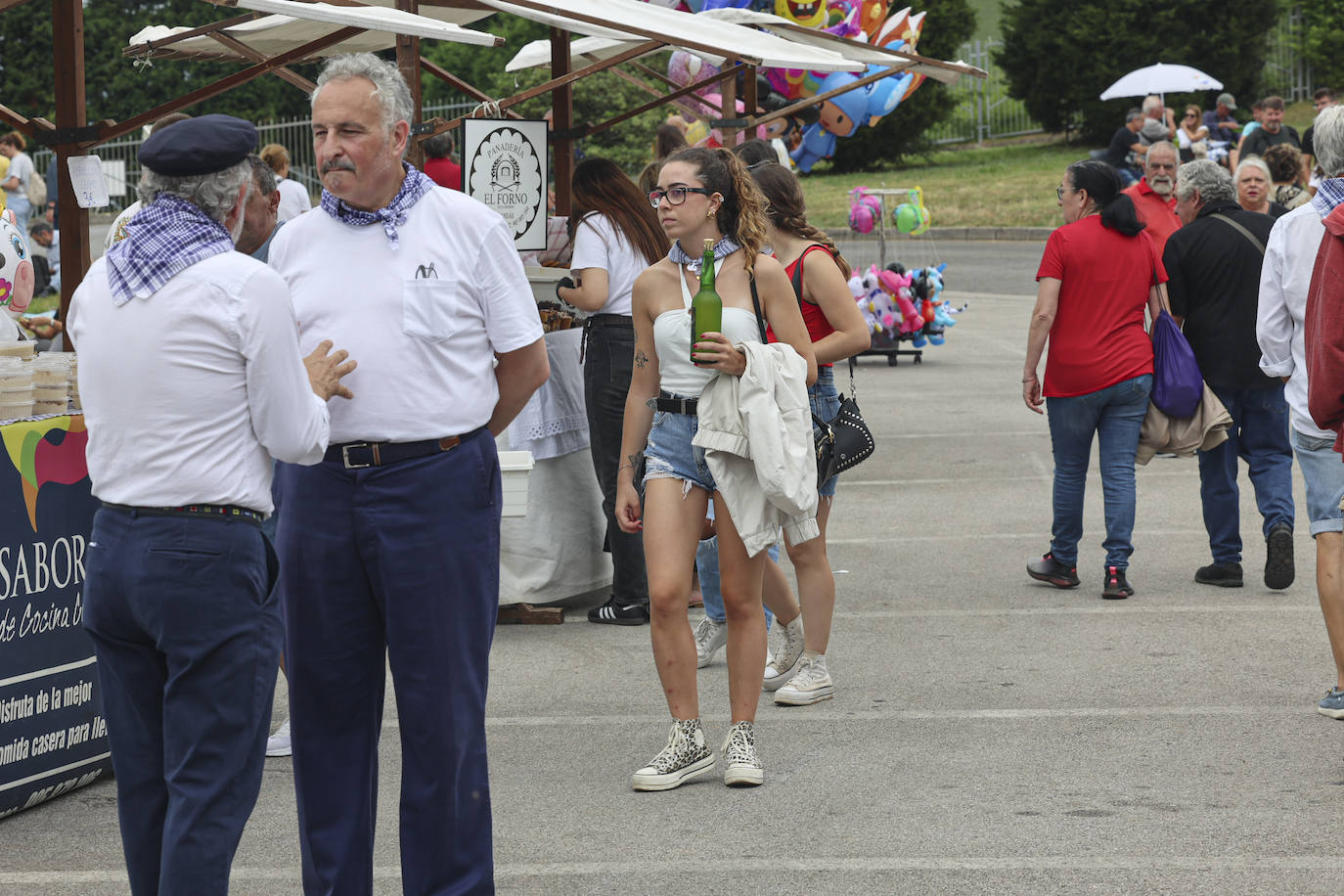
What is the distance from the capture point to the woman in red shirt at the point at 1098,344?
7.54 m

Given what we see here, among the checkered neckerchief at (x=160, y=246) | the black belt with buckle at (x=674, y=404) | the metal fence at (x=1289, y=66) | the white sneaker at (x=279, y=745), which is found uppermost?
the metal fence at (x=1289, y=66)

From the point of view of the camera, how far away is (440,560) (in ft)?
12.1

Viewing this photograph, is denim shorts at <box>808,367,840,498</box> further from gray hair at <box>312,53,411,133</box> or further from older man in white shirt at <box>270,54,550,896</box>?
gray hair at <box>312,53,411,133</box>

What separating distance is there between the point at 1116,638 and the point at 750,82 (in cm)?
655

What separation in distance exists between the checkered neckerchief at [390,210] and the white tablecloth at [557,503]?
3681 millimetres

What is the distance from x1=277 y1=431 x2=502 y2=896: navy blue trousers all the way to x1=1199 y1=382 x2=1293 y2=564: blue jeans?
15.9 ft

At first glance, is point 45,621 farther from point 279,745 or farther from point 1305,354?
point 1305,354

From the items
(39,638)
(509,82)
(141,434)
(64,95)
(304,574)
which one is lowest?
(39,638)

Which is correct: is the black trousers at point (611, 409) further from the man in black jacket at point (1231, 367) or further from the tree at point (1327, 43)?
the tree at point (1327, 43)

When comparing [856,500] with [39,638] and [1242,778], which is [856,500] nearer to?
[1242,778]

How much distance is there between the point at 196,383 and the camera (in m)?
3.23

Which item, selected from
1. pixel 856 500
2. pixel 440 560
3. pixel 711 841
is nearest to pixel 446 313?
pixel 440 560

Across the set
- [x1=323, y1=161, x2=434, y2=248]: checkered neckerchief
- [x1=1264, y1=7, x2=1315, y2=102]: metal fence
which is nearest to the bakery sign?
[x1=323, y1=161, x2=434, y2=248]: checkered neckerchief

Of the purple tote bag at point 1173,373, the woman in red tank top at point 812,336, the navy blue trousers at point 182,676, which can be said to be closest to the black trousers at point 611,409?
the woman in red tank top at point 812,336
